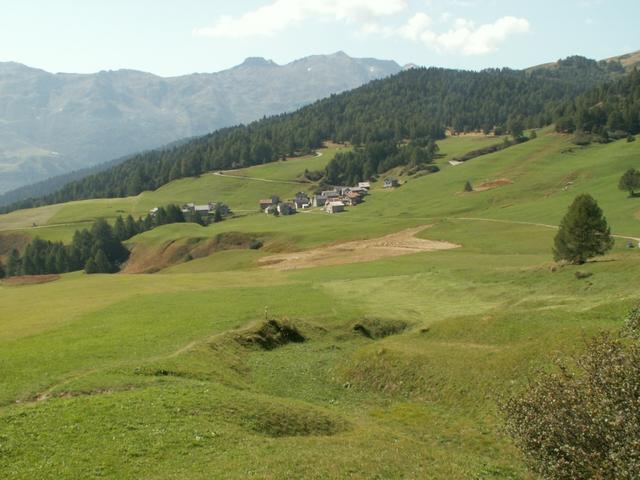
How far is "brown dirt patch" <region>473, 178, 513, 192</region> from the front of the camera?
16750 cm

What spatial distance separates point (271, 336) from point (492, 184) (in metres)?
135

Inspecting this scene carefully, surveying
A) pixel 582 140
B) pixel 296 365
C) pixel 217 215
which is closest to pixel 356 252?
pixel 296 365

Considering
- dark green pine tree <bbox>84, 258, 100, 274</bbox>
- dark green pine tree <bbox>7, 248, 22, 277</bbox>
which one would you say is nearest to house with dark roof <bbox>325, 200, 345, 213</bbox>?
dark green pine tree <bbox>84, 258, 100, 274</bbox>

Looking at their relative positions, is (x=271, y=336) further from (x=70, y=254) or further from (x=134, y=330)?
(x=70, y=254)

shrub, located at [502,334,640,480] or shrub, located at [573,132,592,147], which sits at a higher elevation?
shrub, located at [573,132,592,147]

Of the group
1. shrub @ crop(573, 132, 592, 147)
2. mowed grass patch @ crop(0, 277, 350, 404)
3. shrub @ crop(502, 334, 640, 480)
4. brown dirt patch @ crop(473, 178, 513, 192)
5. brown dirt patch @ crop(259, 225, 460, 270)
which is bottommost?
brown dirt patch @ crop(259, 225, 460, 270)

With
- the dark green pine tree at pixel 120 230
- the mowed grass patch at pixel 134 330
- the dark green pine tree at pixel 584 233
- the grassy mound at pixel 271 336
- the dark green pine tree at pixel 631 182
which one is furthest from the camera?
the dark green pine tree at pixel 120 230

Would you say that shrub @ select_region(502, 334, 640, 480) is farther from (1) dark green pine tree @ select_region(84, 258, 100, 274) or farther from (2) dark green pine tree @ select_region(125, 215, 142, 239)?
(2) dark green pine tree @ select_region(125, 215, 142, 239)

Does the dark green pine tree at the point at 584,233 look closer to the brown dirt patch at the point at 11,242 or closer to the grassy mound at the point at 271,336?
the grassy mound at the point at 271,336

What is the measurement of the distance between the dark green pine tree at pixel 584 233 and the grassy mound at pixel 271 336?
33.1 m

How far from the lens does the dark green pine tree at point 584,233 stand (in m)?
63.5

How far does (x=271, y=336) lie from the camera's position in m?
50.2

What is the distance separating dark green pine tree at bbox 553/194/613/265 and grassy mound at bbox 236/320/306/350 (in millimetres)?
33059

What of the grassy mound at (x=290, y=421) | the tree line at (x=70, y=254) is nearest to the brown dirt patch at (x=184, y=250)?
the tree line at (x=70, y=254)
